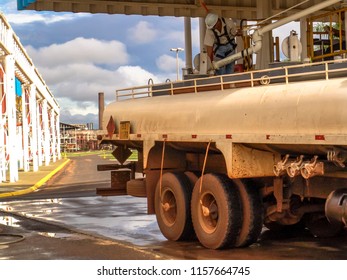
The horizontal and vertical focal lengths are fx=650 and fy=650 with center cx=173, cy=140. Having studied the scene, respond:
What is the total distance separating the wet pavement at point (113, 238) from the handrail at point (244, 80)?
2548 millimetres

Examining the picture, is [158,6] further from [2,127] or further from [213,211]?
[213,211]

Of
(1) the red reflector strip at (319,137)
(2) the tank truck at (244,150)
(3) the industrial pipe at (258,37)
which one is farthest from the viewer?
(3) the industrial pipe at (258,37)

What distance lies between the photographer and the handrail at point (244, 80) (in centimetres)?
858

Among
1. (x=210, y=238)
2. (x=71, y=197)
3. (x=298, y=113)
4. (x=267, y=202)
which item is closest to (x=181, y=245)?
(x=210, y=238)

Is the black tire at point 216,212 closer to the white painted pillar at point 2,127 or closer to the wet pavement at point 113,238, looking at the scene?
the wet pavement at point 113,238

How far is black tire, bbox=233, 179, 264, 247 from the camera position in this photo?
31.5ft

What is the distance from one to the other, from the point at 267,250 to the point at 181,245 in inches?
57.2

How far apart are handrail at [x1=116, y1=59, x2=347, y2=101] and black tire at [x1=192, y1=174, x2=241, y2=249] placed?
58.4 inches

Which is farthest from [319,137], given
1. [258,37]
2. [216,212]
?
[258,37]

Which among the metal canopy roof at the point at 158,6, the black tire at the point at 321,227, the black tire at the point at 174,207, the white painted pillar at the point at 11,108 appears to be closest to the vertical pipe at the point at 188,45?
the metal canopy roof at the point at 158,6

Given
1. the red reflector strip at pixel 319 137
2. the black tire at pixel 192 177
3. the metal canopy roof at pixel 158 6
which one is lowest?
the black tire at pixel 192 177

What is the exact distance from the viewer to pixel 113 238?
11938 millimetres

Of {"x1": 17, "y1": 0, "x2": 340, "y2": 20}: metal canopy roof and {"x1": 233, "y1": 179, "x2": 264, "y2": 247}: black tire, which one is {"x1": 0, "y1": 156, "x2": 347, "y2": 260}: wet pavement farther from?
{"x1": 17, "y1": 0, "x2": 340, "y2": 20}: metal canopy roof

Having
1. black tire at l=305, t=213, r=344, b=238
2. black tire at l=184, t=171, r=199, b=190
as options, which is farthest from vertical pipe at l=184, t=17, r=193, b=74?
black tire at l=305, t=213, r=344, b=238
